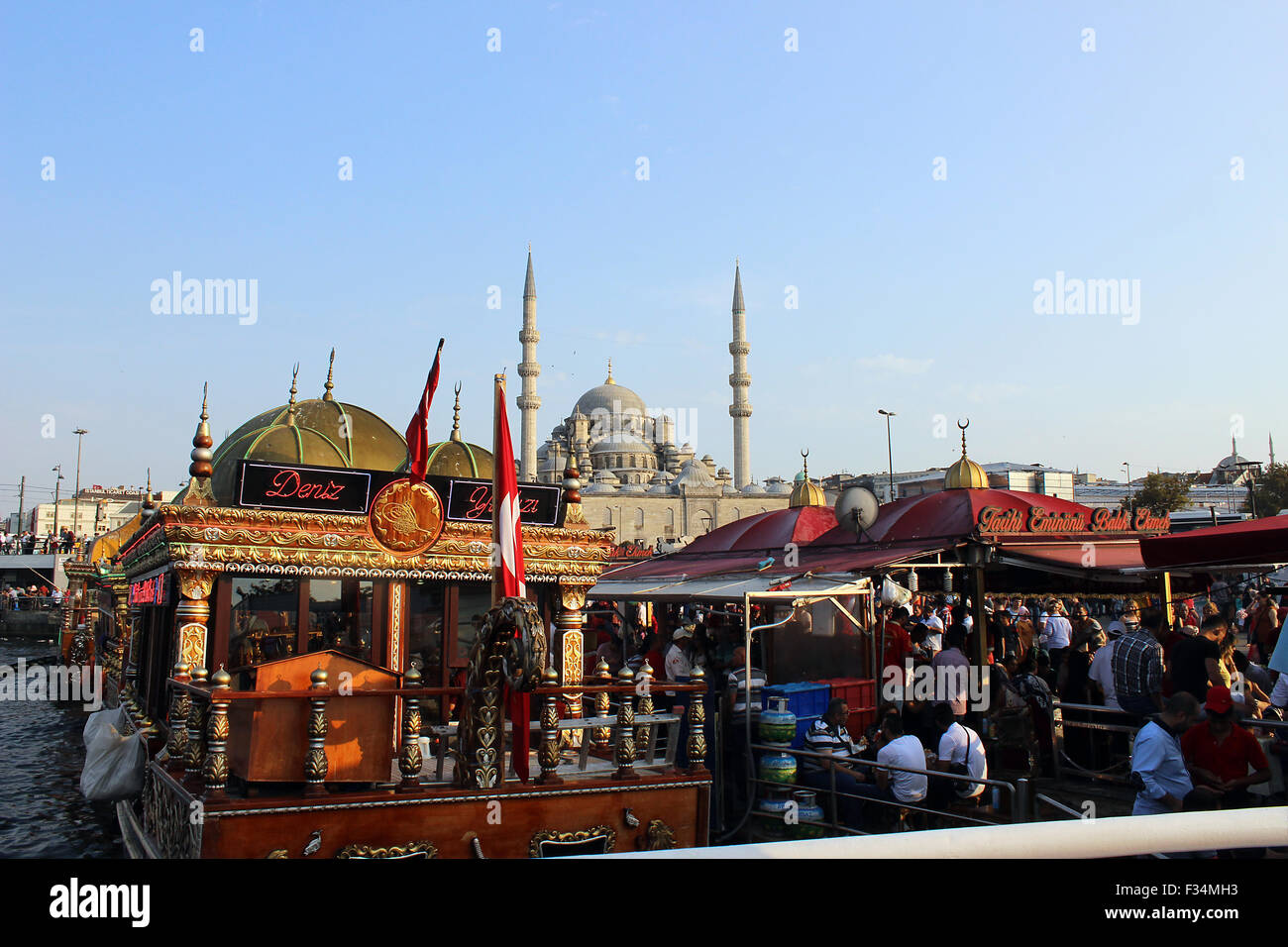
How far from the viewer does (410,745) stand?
5711 millimetres

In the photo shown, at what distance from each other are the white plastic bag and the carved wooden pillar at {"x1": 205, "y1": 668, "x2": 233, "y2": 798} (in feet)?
14.0

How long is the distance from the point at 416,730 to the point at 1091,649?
840 cm

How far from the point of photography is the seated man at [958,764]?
699cm

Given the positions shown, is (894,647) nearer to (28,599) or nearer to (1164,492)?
(1164,492)

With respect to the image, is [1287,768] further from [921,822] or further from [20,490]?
[20,490]

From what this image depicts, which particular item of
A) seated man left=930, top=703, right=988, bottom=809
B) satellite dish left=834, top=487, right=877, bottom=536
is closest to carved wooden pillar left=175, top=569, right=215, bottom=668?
seated man left=930, top=703, right=988, bottom=809

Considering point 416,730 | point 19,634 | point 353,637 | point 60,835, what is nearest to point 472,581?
point 353,637

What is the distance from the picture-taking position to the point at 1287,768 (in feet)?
22.6

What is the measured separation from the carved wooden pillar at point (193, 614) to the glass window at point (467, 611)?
82.1 inches

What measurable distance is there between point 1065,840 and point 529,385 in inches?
2671

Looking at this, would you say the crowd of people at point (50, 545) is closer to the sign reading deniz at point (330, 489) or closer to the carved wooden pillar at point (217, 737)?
the sign reading deniz at point (330, 489)

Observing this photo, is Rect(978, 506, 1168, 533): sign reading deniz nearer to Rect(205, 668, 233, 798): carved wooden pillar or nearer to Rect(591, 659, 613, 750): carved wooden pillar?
Rect(591, 659, 613, 750): carved wooden pillar

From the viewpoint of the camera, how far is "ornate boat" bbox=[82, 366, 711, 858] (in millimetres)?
5555

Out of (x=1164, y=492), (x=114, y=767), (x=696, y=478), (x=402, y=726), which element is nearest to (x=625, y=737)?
(x=402, y=726)
